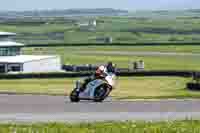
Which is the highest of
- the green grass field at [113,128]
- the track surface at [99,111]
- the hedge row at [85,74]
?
the green grass field at [113,128]

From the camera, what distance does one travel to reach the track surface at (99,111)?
17.5 m

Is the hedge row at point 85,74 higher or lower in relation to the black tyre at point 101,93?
lower

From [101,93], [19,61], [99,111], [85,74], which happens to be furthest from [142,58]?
[99,111]

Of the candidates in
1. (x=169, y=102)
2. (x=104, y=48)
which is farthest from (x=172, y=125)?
(x=104, y=48)

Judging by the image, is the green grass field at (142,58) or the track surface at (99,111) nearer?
the track surface at (99,111)

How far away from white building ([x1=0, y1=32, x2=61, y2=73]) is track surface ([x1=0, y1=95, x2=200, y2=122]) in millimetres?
45542

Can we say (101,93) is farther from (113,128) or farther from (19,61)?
(19,61)

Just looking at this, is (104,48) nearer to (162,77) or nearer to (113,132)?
(162,77)

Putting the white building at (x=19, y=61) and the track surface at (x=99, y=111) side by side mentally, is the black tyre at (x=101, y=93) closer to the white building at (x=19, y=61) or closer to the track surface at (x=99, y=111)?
the track surface at (x=99, y=111)

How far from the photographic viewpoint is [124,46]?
114 meters

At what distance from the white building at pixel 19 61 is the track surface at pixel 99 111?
4554cm

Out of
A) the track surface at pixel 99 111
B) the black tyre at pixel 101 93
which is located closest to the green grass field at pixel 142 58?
the black tyre at pixel 101 93

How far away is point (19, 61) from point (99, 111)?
50.7 m

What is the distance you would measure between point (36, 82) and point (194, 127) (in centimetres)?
3365
